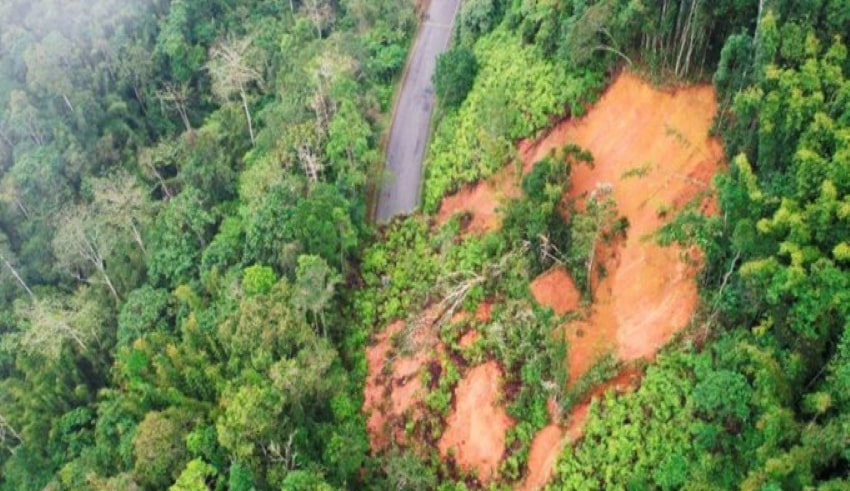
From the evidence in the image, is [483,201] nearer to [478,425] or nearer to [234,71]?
[478,425]

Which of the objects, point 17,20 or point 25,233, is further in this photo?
point 17,20

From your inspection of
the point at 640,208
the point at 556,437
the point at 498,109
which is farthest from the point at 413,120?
the point at 556,437

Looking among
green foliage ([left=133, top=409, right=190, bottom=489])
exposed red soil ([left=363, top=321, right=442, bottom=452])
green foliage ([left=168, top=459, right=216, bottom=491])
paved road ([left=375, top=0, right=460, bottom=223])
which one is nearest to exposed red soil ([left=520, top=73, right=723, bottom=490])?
exposed red soil ([left=363, top=321, right=442, bottom=452])

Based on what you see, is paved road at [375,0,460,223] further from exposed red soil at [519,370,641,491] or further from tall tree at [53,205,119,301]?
exposed red soil at [519,370,641,491]

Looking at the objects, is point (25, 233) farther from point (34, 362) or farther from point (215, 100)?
point (215, 100)

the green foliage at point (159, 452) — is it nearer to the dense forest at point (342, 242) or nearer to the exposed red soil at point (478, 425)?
the dense forest at point (342, 242)

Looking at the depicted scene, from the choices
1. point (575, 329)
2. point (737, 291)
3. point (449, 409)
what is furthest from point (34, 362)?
point (737, 291)

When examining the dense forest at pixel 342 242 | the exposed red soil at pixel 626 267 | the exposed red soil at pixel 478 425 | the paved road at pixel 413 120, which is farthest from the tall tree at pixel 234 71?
the exposed red soil at pixel 478 425
